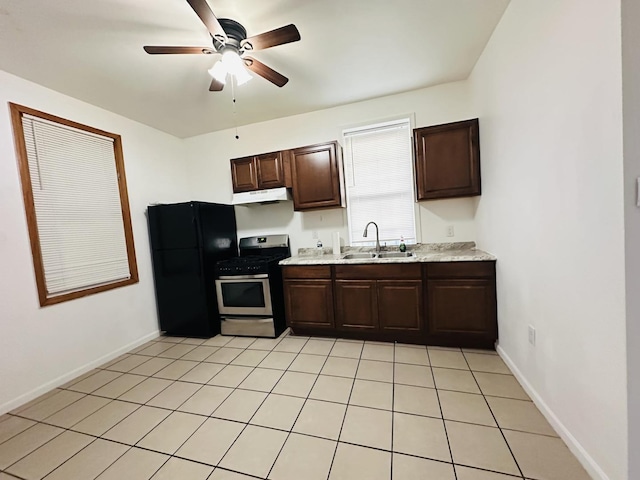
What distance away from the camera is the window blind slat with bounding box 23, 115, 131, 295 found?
2334 mm

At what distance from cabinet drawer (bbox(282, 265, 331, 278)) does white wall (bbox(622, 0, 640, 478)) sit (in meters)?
2.12

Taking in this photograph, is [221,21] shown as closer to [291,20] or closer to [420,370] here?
[291,20]

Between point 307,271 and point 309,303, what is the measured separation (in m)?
0.36

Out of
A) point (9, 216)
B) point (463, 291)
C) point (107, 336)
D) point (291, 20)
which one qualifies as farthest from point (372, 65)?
point (107, 336)

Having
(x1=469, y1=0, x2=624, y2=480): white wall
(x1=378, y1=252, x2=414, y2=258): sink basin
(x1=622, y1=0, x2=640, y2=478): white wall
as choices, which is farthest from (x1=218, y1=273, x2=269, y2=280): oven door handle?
(x1=622, y1=0, x2=640, y2=478): white wall

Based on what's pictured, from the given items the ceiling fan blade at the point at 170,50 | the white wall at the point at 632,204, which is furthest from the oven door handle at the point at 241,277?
the white wall at the point at 632,204

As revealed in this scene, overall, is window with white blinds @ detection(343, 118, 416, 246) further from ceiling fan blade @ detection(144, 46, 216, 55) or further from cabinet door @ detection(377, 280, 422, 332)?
ceiling fan blade @ detection(144, 46, 216, 55)

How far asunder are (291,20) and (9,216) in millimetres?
2715

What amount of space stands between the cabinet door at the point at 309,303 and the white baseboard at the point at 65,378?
1.84m

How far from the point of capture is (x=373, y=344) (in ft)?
8.84

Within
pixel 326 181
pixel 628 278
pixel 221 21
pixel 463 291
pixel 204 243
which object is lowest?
pixel 463 291

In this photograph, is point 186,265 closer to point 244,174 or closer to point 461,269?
point 244,174

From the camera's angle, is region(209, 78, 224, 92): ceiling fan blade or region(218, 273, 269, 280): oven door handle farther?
region(218, 273, 269, 280): oven door handle

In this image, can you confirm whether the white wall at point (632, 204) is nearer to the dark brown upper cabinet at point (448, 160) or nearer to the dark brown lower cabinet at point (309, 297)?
the dark brown upper cabinet at point (448, 160)
